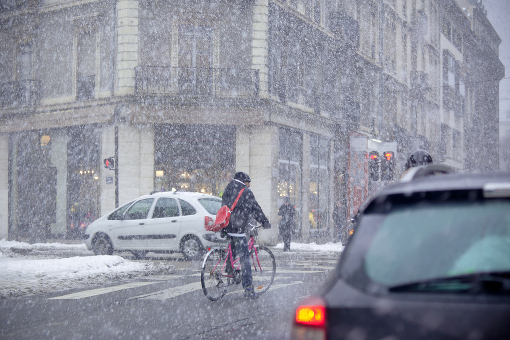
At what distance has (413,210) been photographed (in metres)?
2.17

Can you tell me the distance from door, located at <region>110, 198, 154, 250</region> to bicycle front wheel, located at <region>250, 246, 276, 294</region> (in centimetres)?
668

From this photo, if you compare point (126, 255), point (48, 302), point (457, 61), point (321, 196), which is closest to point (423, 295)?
point (48, 302)

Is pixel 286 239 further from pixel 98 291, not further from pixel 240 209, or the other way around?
pixel 240 209

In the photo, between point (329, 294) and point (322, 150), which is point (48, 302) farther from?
point (322, 150)

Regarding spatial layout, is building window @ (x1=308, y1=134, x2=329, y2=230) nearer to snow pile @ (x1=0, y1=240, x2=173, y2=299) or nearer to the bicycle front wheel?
snow pile @ (x1=0, y1=240, x2=173, y2=299)

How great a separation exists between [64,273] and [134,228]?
4476mm

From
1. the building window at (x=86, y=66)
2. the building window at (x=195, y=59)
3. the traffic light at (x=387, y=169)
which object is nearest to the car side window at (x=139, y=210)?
the building window at (x=195, y=59)

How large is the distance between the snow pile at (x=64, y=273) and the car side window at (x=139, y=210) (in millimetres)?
2980

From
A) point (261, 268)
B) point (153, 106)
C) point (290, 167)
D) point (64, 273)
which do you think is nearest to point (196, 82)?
point (153, 106)

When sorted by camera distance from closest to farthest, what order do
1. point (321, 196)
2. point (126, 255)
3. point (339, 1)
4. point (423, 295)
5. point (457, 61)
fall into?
point (423, 295)
point (126, 255)
point (321, 196)
point (339, 1)
point (457, 61)

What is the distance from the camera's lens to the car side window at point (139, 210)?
14.7 meters

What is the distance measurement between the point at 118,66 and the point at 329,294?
19.8 m

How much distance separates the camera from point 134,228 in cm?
1468

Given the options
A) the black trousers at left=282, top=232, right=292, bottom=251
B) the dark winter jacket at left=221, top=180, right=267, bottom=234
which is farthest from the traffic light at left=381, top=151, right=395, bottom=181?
the dark winter jacket at left=221, top=180, right=267, bottom=234
